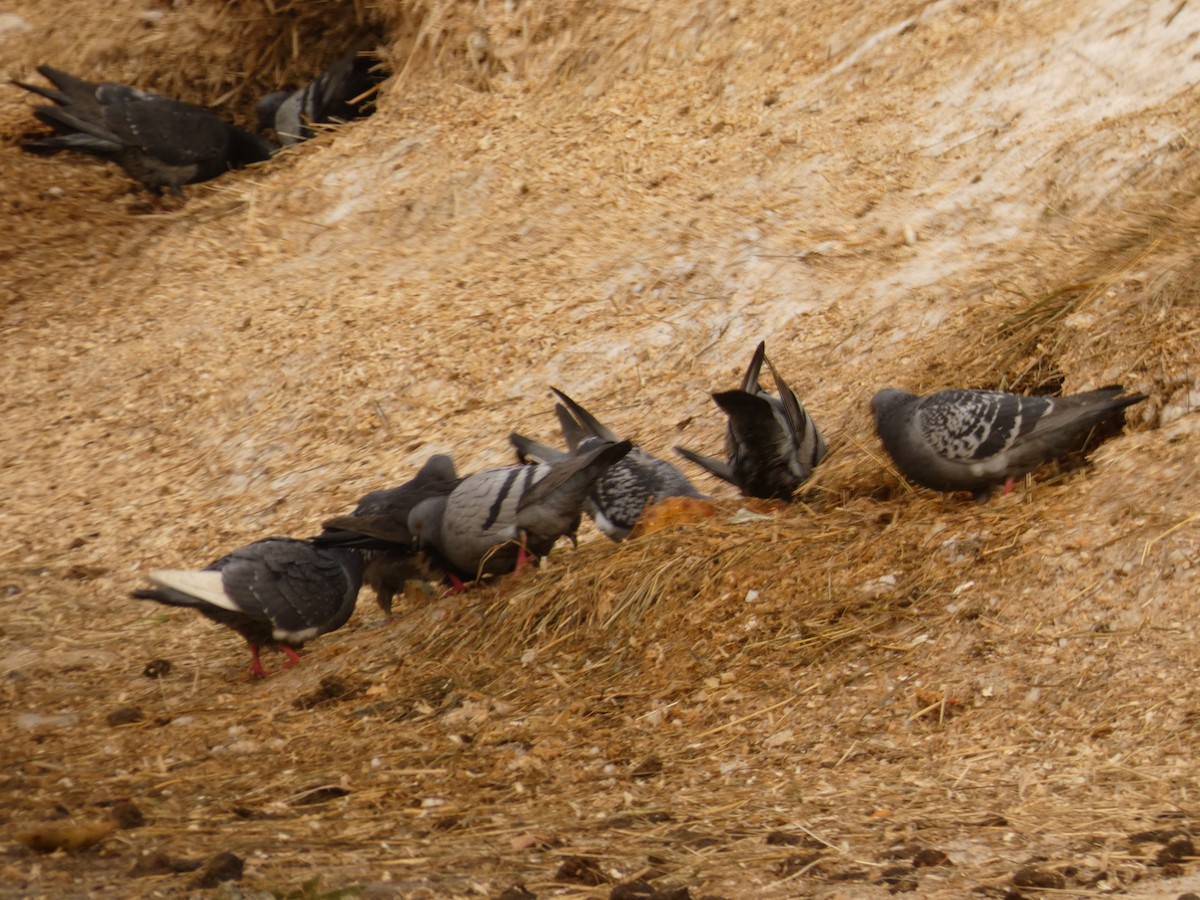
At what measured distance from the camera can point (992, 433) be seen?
5090 mm

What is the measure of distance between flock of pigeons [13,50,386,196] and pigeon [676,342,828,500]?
5.66m

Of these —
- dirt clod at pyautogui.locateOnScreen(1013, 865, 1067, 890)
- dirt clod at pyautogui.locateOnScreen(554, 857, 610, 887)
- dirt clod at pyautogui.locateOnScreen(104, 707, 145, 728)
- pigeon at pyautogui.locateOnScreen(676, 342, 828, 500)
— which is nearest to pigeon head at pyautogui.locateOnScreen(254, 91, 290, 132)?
pigeon at pyautogui.locateOnScreen(676, 342, 828, 500)

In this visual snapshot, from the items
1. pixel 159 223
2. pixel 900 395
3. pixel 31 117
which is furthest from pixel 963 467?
pixel 31 117

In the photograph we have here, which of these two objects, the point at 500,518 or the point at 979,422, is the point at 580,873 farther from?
the point at 979,422

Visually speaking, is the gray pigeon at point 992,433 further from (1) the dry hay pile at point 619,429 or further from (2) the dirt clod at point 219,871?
(2) the dirt clod at point 219,871

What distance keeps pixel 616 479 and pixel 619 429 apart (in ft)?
4.05

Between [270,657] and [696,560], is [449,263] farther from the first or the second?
[696,560]

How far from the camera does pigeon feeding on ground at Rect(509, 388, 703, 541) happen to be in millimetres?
5961

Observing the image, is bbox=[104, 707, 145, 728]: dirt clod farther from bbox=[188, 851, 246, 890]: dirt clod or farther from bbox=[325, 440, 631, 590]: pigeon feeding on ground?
bbox=[188, 851, 246, 890]: dirt clod

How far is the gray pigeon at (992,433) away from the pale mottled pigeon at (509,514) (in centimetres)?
119

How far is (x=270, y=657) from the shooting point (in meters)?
5.87

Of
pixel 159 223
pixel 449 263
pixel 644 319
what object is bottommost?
pixel 644 319

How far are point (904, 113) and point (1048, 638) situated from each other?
4.73 metres

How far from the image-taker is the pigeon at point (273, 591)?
5.25 metres
